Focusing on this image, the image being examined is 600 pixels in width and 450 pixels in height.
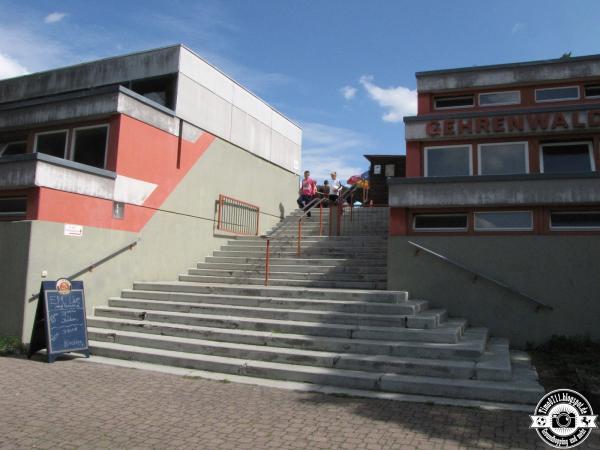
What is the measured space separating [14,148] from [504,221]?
1234 cm

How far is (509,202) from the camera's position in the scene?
32.9 ft

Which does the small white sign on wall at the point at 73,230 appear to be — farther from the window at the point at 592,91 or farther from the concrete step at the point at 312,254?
the window at the point at 592,91

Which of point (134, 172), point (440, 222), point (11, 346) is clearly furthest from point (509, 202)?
point (11, 346)

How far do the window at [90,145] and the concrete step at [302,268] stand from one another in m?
3.82

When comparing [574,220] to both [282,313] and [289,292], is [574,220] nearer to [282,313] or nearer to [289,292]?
[289,292]

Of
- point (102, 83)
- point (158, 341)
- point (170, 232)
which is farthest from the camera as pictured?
point (102, 83)

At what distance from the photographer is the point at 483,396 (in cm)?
665

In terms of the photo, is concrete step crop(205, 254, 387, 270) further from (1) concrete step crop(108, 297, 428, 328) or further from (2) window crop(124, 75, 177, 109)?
(2) window crop(124, 75, 177, 109)

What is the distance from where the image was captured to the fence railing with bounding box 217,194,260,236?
48.7ft

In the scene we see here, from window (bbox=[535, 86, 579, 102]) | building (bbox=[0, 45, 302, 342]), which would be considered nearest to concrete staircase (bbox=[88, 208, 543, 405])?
building (bbox=[0, 45, 302, 342])

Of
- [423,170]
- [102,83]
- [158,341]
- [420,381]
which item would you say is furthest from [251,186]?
[420,381]

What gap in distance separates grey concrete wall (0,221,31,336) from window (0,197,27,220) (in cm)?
68

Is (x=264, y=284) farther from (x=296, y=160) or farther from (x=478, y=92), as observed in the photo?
(x=296, y=160)

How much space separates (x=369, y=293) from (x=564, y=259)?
3793 millimetres
